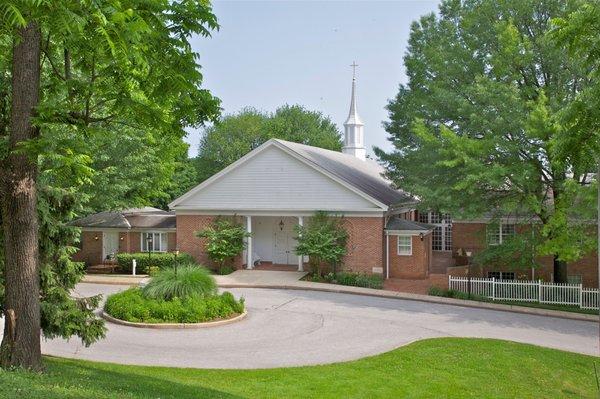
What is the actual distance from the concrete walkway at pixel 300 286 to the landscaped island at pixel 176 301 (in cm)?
589

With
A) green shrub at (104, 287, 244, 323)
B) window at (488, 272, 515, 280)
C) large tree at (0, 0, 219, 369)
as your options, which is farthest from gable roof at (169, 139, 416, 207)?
large tree at (0, 0, 219, 369)

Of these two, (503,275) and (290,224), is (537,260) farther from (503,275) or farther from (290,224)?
(290,224)

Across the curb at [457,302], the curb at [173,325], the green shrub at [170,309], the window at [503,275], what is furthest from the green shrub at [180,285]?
the window at [503,275]

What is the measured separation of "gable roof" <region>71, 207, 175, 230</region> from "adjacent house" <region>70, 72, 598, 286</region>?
0.05 meters

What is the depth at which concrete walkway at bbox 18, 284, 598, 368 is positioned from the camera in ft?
48.9

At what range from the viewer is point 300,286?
84.1 feet

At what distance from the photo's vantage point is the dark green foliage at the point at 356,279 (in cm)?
2641

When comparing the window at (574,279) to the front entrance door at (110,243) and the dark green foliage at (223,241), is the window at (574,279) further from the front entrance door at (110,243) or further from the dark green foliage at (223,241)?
the front entrance door at (110,243)

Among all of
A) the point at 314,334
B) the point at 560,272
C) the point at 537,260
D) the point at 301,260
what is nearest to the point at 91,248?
the point at 301,260

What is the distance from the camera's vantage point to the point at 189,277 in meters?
20.0

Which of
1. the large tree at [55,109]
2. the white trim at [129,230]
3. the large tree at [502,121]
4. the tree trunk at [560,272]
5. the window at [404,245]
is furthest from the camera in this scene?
the white trim at [129,230]

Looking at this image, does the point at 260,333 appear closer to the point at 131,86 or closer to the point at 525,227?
the point at 131,86

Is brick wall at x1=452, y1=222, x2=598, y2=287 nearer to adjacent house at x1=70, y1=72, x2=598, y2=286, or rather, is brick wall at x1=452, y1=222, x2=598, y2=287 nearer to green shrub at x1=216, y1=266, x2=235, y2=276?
adjacent house at x1=70, y1=72, x2=598, y2=286

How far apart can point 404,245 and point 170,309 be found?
13.3 metres
